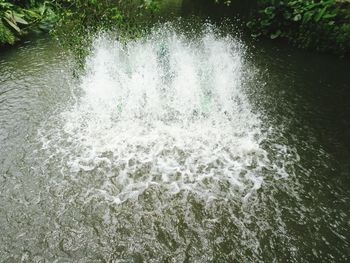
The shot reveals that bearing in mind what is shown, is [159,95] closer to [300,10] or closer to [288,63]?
[288,63]

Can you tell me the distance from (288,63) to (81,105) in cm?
724

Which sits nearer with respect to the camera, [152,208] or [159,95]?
[152,208]

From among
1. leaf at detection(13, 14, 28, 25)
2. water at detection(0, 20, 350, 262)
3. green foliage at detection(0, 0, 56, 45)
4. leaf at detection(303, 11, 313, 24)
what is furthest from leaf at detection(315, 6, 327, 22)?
leaf at detection(13, 14, 28, 25)

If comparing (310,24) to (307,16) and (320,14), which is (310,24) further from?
(320,14)

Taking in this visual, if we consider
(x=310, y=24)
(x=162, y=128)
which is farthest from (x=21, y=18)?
(x=310, y=24)

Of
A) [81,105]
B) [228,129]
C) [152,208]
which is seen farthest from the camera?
[81,105]

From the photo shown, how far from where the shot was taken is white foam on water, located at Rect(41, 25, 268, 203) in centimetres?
514

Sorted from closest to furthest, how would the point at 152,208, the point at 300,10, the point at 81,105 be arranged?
1. the point at 152,208
2. the point at 81,105
3. the point at 300,10

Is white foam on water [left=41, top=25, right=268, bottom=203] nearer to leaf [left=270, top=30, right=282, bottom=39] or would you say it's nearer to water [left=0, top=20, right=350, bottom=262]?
water [left=0, top=20, right=350, bottom=262]

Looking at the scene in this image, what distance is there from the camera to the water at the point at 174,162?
13.3 feet

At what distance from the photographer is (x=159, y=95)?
7820 mm

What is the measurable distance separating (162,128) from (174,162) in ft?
4.17

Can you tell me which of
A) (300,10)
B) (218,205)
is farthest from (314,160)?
(300,10)

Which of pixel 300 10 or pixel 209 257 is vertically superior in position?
pixel 300 10
